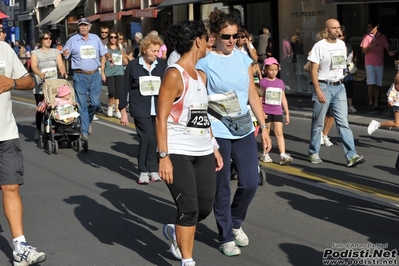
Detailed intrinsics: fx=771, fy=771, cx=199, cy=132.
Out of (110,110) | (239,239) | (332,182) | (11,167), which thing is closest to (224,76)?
(239,239)

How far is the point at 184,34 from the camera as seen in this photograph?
17.6 ft

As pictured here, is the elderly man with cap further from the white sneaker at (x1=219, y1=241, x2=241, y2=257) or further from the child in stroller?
the white sneaker at (x1=219, y1=241, x2=241, y2=257)

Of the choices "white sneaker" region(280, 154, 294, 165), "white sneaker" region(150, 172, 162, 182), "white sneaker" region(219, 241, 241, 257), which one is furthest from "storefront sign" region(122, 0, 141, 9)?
"white sneaker" region(219, 241, 241, 257)

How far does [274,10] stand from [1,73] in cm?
1684

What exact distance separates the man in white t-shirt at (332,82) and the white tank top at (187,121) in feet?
15.3

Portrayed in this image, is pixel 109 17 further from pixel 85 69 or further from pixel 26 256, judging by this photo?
pixel 26 256

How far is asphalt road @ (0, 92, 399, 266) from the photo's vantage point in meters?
6.16

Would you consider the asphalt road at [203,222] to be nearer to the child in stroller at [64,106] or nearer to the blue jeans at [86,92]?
the child in stroller at [64,106]

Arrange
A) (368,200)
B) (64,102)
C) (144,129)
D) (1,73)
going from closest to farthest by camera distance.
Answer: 1. (1,73)
2. (368,200)
3. (144,129)
4. (64,102)

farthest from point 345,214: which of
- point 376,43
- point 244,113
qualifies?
point 376,43

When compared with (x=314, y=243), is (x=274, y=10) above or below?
above

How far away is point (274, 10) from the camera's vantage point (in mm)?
21953

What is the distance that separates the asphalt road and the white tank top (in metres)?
1.01

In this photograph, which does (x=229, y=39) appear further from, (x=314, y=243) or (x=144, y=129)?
(x=144, y=129)
